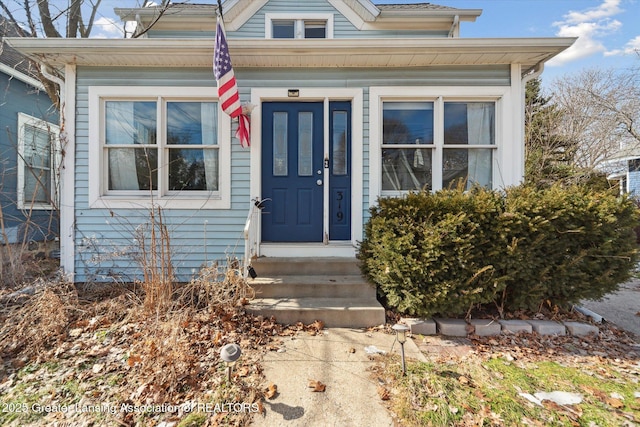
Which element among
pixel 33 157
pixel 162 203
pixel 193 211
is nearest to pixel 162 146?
pixel 162 203

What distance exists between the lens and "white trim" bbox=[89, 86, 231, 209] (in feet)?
13.7

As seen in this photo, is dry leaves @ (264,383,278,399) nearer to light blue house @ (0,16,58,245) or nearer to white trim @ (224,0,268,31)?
light blue house @ (0,16,58,245)

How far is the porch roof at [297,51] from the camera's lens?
→ 12.5 ft

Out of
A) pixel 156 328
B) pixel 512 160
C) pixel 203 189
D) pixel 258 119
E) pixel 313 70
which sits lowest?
pixel 156 328

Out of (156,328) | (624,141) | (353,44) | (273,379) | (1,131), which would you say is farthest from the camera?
(624,141)

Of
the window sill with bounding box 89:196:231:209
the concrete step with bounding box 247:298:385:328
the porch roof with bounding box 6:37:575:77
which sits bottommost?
the concrete step with bounding box 247:298:385:328

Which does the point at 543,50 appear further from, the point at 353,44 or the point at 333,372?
the point at 333,372

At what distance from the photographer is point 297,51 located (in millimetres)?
3908

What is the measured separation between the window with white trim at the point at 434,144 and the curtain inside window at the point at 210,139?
245cm

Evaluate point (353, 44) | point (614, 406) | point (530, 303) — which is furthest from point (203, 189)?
point (614, 406)

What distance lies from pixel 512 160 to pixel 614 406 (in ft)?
10.2

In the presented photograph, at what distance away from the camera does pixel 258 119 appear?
14.1ft

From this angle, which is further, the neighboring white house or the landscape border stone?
the neighboring white house

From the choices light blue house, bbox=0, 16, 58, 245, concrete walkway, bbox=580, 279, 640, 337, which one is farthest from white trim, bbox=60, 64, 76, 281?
concrete walkway, bbox=580, 279, 640, 337
